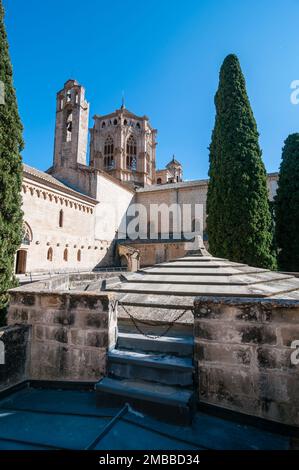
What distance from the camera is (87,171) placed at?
2612 cm

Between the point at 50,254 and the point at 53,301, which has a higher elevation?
the point at 50,254

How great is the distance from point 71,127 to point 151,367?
30.5 meters

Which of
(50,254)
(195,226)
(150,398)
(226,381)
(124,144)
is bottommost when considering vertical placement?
(150,398)

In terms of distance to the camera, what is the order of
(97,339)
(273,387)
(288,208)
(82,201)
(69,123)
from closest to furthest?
(273,387) → (97,339) → (288,208) → (82,201) → (69,123)

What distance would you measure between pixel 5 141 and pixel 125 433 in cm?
653

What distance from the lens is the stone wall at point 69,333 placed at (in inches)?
115

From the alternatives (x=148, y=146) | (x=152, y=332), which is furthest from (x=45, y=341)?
(x=148, y=146)

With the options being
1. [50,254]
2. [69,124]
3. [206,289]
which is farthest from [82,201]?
[206,289]

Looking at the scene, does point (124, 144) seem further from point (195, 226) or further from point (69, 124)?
point (195, 226)

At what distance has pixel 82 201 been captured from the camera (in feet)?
78.8

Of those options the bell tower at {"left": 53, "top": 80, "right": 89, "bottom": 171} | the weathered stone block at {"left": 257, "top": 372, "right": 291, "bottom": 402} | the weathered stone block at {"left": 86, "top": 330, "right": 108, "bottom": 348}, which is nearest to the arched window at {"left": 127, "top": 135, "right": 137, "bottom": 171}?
the bell tower at {"left": 53, "top": 80, "right": 89, "bottom": 171}

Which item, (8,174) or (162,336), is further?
(8,174)

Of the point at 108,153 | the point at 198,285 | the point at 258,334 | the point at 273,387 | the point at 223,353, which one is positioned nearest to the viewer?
the point at 273,387

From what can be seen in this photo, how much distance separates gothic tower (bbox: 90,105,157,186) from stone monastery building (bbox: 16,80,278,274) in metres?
0.21
